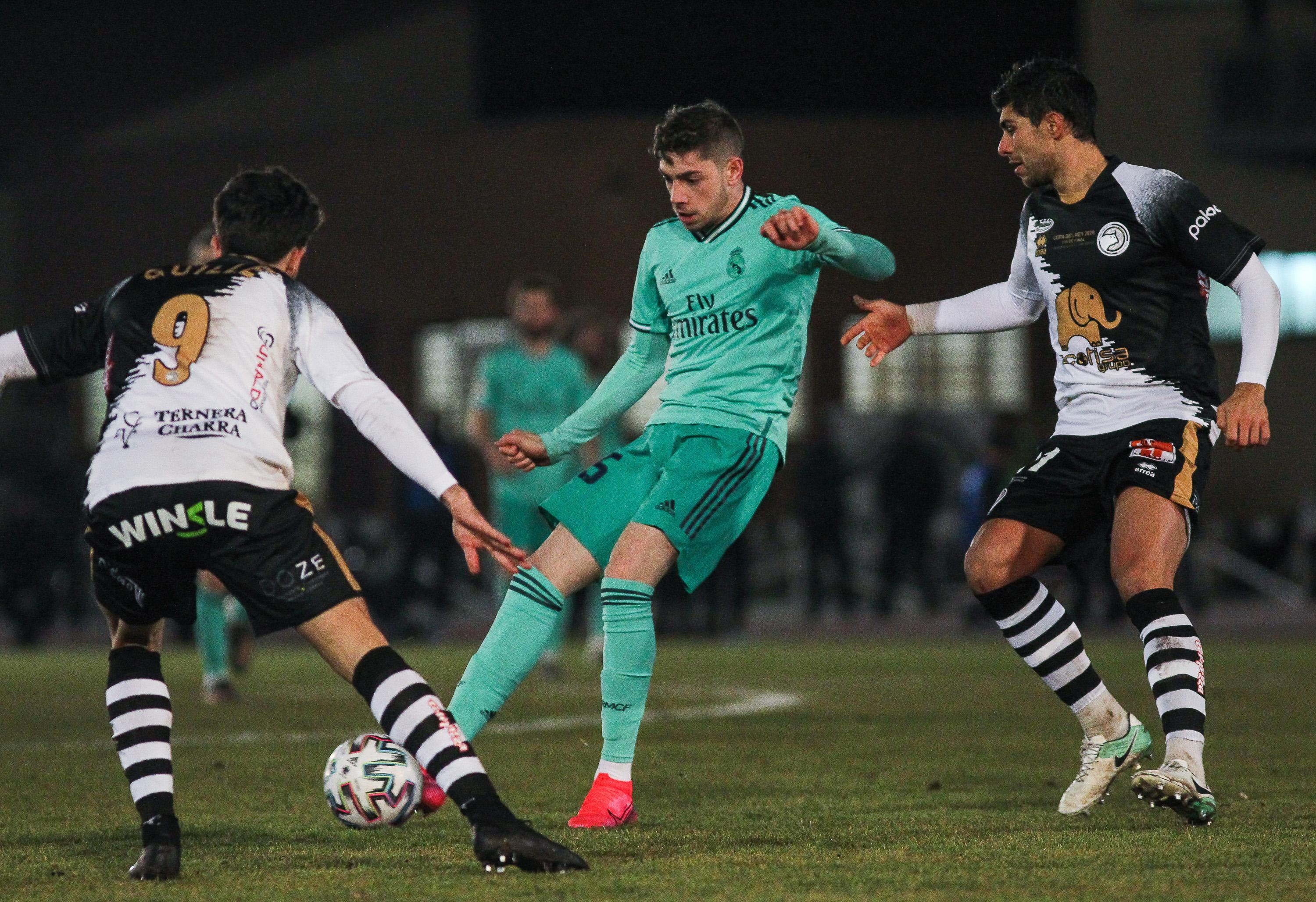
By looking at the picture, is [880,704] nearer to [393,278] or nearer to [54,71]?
[393,278]

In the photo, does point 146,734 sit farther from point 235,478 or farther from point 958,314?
point 958,314

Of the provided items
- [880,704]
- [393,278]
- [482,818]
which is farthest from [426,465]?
[393,278]

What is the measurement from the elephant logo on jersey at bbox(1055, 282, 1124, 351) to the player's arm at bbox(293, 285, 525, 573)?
2.12 m

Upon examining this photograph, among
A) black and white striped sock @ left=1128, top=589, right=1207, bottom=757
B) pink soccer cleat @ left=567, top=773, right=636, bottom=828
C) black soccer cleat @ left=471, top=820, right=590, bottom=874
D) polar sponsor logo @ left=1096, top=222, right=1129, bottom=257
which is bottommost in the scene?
pink soccer cleat @ left=567, top=773, right=636, bottom=828

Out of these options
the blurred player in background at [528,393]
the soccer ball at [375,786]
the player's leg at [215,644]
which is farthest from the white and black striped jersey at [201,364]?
the blurred player in background at [528,393]

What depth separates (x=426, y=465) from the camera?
462 cm

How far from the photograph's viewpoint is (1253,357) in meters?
5.61

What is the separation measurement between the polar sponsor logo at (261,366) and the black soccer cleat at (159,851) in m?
1.10

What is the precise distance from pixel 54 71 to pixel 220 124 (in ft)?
8.86

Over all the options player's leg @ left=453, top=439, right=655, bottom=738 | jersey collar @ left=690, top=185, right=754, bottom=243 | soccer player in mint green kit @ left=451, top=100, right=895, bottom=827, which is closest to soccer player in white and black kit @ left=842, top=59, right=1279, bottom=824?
soccer player in mint green kit @ left=451, top=100, right=895, bottom=827

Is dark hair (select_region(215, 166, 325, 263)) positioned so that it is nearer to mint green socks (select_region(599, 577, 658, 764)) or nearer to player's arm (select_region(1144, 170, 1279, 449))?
mint green socks (select_region(599, 577, 658, 764))

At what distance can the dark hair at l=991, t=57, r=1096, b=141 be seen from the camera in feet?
19.3

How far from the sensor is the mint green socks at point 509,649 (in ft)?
18.9

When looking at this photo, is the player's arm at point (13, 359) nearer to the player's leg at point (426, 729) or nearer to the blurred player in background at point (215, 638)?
the player's leg at point (426, 729)
